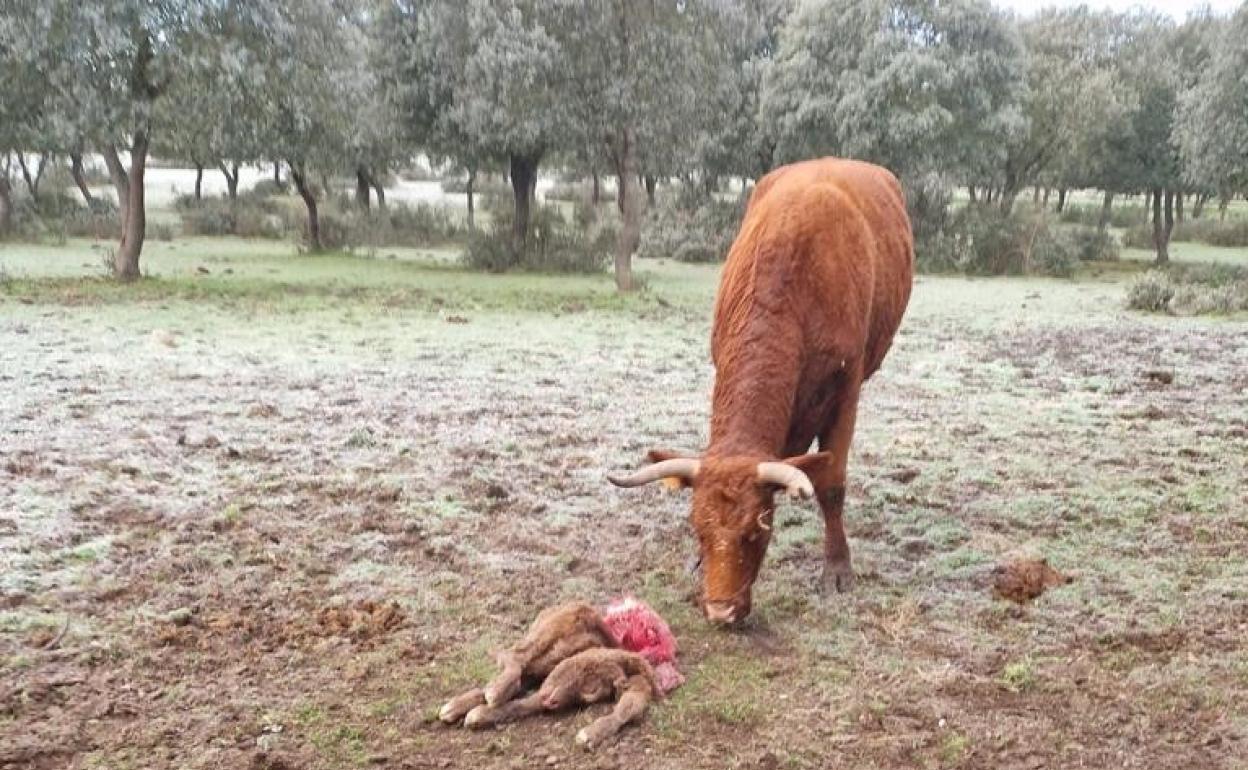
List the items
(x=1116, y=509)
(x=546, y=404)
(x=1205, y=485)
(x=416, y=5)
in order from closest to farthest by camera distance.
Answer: (x=1116, y=509) < (x=1205, y=485) < (x=546, y=404) < (x=416, y=5)

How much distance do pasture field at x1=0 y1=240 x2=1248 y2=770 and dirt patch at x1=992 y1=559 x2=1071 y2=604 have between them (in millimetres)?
97

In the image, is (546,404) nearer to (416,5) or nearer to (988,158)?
(416,5)

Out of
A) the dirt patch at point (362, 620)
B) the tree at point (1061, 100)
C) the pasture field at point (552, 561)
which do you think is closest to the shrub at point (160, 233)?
the pasture field at point (552, 561)

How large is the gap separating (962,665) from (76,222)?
28.6 metres

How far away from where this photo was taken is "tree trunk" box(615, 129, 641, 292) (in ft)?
54.1

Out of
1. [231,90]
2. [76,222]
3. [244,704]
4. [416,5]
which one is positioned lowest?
[244,704]

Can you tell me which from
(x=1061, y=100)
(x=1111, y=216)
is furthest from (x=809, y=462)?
(x=1111, y=216)

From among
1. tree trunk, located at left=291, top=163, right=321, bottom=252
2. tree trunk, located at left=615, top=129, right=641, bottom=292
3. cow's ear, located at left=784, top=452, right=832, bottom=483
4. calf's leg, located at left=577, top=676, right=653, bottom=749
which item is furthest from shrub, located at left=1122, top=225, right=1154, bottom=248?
calf's leg, located at left=577, top=676, right=653, bottom=749

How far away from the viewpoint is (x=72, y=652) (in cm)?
375

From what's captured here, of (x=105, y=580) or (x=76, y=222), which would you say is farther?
(x=76, y=222)

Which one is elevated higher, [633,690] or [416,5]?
[416,5]

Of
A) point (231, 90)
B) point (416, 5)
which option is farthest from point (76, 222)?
point (231, 90)

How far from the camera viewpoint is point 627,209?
17062mm

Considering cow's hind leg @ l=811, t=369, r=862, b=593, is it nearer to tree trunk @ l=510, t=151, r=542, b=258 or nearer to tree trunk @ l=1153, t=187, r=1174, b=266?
tree trunk @ l=510, t=151, r=542, b=258
